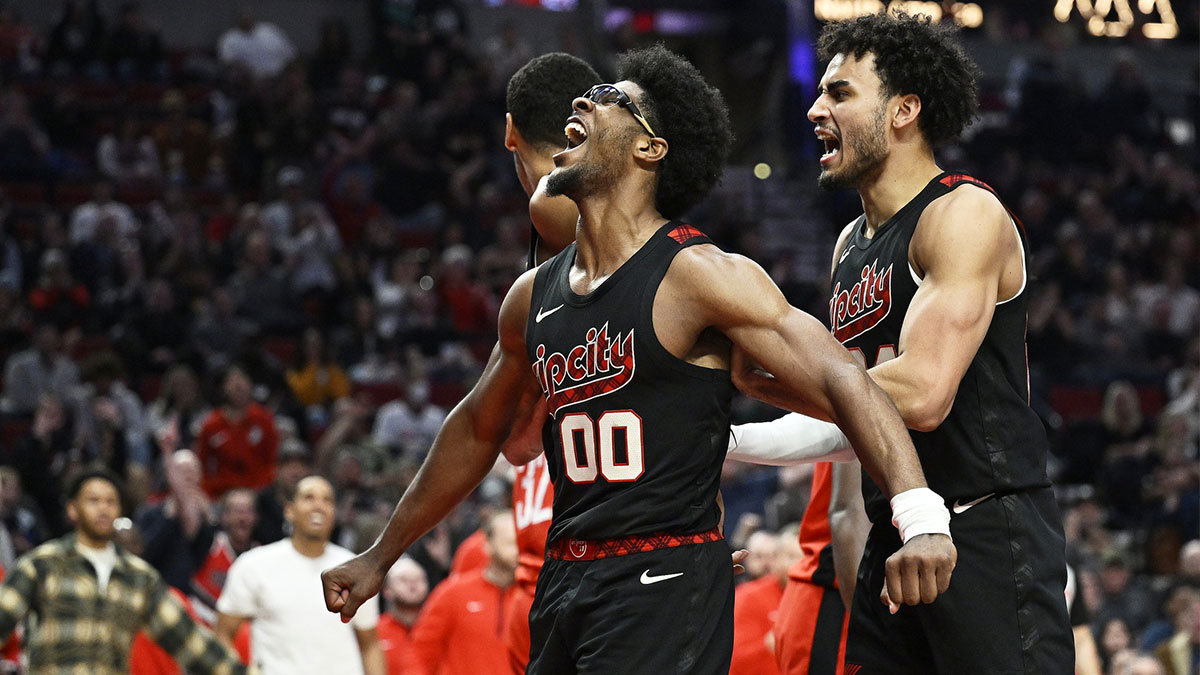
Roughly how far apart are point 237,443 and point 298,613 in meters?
3.67

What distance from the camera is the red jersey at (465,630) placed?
7594mm

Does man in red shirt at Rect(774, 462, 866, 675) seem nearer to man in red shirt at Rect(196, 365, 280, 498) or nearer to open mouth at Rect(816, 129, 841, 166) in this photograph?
open mouth at Rect(816, 129, 841, 166)

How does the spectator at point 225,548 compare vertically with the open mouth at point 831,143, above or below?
below

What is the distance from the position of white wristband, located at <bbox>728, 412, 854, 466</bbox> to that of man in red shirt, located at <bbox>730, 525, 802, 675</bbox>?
59.6 inches

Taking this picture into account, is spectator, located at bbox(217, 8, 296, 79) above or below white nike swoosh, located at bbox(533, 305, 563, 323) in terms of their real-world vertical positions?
above

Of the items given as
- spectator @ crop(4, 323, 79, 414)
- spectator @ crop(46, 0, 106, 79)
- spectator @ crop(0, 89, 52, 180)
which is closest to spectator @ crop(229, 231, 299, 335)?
spectator @ crop(4, 323, 79, 414)

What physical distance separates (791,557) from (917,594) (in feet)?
12.3

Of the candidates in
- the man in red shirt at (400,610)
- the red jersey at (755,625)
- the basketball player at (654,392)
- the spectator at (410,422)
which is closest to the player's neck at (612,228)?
the basketball player at (654,392)

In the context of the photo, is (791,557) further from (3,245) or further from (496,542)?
(3,245)

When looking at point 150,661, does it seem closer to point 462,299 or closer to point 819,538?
point 819,538

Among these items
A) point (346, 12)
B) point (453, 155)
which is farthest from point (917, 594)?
point (346, 12)

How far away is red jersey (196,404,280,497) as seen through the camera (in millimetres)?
10906

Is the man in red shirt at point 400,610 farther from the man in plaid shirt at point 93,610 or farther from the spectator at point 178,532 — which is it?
the man in plaid shirt at point 93,610

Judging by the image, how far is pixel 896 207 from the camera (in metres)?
3.90
